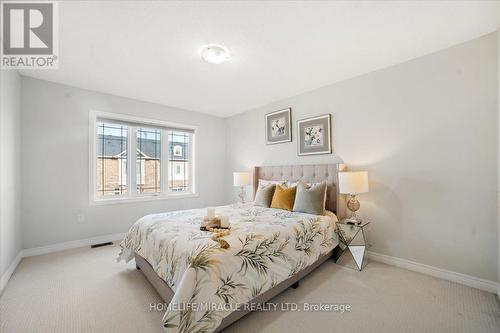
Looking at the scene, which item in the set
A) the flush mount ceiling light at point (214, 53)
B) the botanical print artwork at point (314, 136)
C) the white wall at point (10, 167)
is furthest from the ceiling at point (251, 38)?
the botanical print artwork at point (314, 136)

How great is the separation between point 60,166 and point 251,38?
3.26 metres

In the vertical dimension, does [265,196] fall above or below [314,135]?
below

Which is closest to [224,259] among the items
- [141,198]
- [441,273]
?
[441,273]

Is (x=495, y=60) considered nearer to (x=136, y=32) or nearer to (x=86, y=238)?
(x=136, y=32)

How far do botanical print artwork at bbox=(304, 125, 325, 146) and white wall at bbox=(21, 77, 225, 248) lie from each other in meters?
3.03

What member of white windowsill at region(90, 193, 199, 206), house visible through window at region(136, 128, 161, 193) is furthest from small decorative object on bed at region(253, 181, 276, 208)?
house visible through window at region(136, 128, 161, 193)

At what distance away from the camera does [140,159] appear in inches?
155

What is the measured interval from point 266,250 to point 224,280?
0.47 metres

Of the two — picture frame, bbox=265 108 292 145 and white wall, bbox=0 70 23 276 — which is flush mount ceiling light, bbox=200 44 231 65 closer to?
picture frame, bbox=265 108 292 145

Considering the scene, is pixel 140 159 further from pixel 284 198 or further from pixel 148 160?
pixel 284 198

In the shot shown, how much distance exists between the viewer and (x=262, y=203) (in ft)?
10.6

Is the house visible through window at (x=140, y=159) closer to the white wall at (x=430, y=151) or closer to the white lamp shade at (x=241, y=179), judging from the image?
the white lamp shade at (x=241, y=179)

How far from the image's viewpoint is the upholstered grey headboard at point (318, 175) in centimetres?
295

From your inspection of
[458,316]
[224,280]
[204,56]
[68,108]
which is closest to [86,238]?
[68,108]
